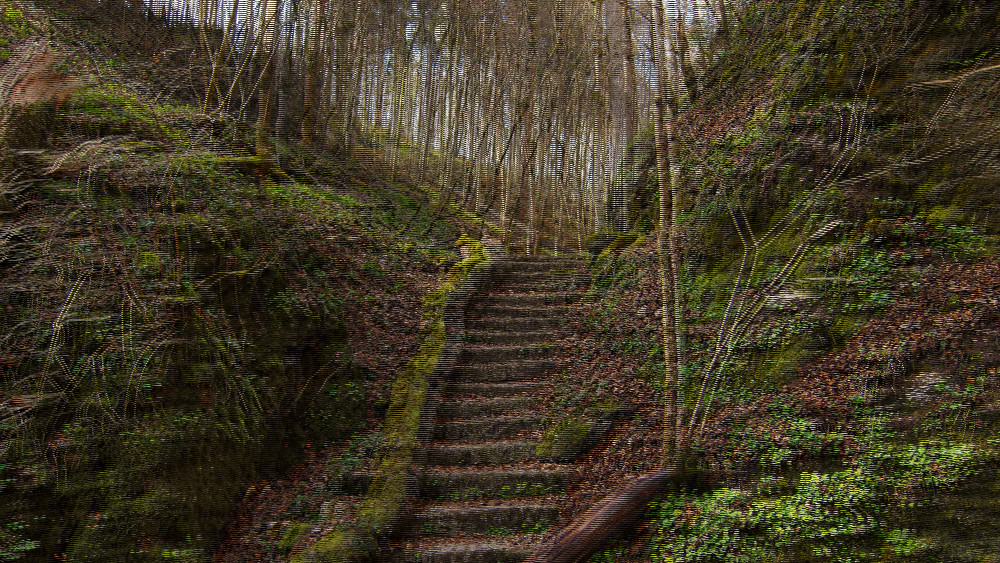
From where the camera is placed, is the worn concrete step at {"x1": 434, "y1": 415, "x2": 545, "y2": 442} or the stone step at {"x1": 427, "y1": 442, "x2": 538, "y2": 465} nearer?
the stone step at {"x1": 427, "y1": 442, "x2": 538, "y2": 465}

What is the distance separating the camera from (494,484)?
407 cm

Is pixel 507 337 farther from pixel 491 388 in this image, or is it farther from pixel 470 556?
pixel 470 556

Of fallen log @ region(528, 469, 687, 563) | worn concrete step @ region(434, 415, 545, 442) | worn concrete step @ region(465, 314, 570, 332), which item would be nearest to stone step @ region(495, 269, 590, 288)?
worn concrete step @ region(465, 314, 570, 332)

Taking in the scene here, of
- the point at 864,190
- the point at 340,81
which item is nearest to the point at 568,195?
the point at 340,81

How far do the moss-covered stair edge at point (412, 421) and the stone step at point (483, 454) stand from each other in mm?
131

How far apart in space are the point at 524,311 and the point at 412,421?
2269 mm

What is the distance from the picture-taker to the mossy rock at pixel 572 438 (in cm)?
431

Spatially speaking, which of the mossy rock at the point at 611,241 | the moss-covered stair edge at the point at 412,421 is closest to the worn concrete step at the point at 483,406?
the moss-covered stair edge at the point at 412,421

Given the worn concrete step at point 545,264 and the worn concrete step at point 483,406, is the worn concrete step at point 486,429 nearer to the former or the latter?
the worn concrete step at point 483,406

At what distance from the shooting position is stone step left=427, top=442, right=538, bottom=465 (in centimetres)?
434

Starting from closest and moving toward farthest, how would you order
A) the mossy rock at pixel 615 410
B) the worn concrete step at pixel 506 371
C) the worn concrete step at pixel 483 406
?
the mossy rock at pixel 615 410 < the worn concrete step at pixel 483 406 < the worn concrete step at pixel 506 371

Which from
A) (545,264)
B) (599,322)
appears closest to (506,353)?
(599,322)

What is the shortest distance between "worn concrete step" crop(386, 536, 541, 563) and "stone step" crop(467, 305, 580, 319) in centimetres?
293

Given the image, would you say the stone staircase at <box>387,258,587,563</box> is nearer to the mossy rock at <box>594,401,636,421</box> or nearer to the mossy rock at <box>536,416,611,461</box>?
the mossy rock at <box>536,416,611,461</box>
